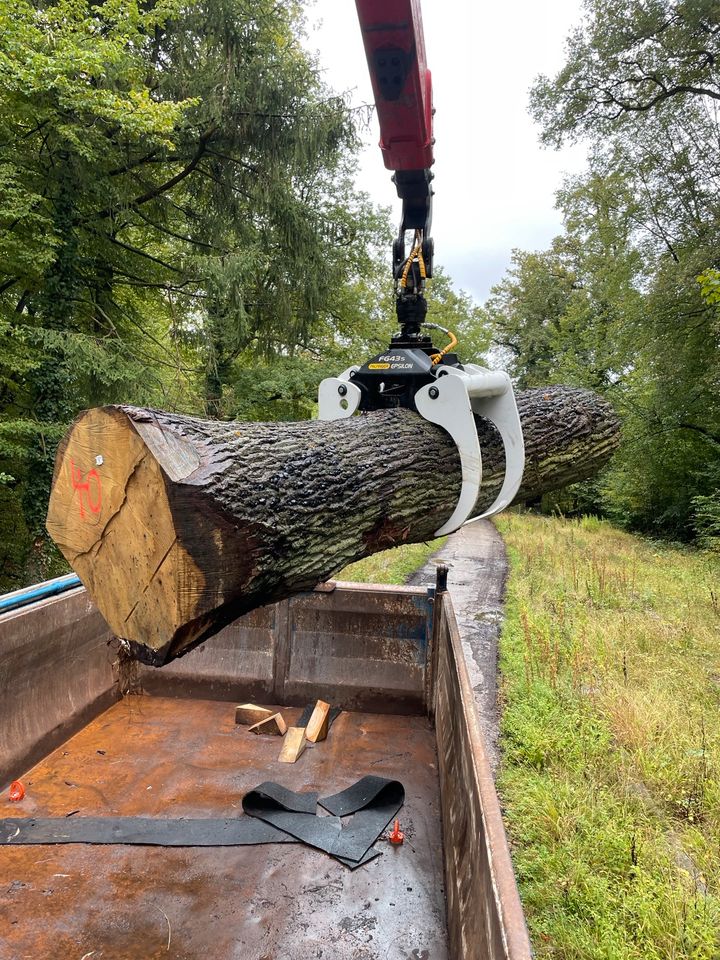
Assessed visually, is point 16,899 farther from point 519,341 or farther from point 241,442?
point 519,341

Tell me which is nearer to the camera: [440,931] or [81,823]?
[440,931]

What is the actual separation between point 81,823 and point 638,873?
221cm

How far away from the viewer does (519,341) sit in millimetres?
24062

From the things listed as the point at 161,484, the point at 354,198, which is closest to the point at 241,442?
the point at 161,484

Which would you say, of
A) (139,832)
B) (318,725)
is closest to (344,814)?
(318,725)

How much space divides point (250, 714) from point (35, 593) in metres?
1.21

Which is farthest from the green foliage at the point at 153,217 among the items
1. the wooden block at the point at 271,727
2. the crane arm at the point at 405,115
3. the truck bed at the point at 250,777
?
the wooden block at the point at 271,727

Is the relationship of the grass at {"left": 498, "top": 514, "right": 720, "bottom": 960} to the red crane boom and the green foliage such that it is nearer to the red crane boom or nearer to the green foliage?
the red crane boom

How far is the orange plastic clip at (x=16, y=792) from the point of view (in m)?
2.38

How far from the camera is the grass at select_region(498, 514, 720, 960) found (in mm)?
2221

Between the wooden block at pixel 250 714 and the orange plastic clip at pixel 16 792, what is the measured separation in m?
0.99

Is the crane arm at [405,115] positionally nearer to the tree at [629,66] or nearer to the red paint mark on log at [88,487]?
the red paint mark on log at [88,487]

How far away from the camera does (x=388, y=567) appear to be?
7.97 metres

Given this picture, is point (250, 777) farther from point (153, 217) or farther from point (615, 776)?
point (153, 217)
